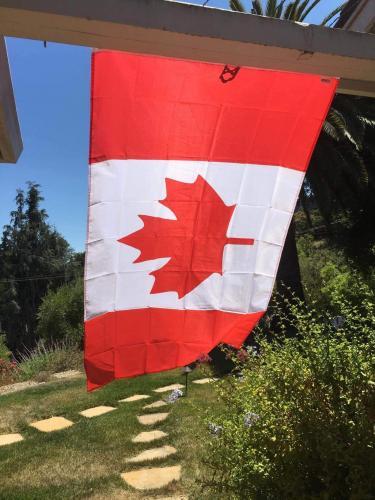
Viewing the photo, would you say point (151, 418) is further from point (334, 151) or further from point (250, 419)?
point (334, 151)

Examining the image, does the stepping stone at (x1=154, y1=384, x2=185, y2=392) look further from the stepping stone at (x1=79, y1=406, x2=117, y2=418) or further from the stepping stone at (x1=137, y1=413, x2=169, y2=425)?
the stepping stone at (x1=137, y1=413, x2=169, y2=425)

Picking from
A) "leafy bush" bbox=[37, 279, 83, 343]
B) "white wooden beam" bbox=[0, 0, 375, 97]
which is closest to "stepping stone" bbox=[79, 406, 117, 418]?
"white wooden beam" bbox=[0, 0, 375, 97]

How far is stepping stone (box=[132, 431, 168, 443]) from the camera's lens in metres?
5.53

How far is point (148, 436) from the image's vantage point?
18.7 ft

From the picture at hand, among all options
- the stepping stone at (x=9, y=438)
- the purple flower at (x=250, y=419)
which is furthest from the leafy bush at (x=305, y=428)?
the stepping stone at (x=9, y=438)

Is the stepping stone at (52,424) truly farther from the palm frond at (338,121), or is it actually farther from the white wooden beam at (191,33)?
the palm frond at (338,121)

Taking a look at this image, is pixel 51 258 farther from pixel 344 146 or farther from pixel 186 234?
pixel 186 234

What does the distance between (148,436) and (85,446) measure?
715 millimetres

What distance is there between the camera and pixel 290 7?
11.3 m

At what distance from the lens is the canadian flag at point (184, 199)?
2.53 meters

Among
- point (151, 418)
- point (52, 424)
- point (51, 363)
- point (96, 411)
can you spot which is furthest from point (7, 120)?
point (51, 363)

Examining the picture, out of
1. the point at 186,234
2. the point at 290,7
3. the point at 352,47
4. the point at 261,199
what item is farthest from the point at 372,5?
the point at 290,7

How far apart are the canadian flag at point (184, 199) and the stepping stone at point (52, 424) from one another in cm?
436

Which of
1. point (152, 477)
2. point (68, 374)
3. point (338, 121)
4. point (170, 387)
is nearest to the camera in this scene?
point (152, 477)
